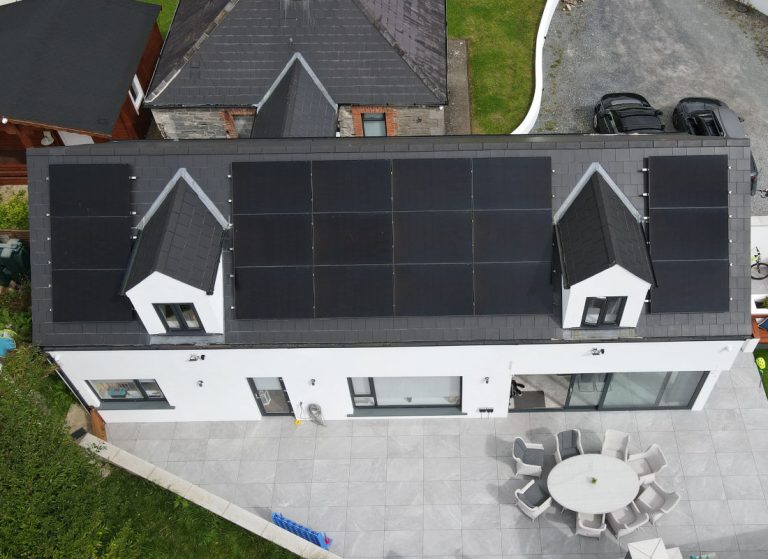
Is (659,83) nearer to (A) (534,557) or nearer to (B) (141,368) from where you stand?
(A) (534,557)

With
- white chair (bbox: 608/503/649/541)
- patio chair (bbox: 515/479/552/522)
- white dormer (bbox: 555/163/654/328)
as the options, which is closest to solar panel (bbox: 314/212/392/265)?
white dormer (bbox: 555/163/654/328)

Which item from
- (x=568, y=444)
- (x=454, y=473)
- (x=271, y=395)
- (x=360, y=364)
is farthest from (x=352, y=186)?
(x=568, y=444)

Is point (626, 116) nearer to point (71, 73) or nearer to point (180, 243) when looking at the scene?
point (180, 243)

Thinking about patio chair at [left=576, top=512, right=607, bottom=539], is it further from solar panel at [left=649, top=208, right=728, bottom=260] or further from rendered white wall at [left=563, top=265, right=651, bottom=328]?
solar panel at [left=649, top=208, right=728, bottom=260]

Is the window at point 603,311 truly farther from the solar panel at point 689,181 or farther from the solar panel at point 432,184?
the solar panel at point 432,184

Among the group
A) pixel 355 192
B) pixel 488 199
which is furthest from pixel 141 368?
pixel 488 199

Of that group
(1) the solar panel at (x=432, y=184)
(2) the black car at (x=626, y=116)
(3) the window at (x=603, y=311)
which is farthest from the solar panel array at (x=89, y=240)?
(2) the black car at (x=626, y=116)
